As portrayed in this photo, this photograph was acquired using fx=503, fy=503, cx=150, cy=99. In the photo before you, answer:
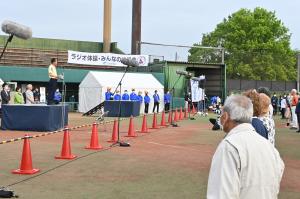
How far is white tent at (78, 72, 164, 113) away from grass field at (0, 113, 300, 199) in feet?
67.8

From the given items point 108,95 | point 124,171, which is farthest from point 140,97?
point 124,171

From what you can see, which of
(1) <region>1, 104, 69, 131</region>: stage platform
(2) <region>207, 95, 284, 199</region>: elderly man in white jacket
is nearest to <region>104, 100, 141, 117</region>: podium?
(1) <region>1, 104, 69, 131</region>: stage platform

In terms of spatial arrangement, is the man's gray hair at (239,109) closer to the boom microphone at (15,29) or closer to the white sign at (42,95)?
the boom microphone at (15,29)

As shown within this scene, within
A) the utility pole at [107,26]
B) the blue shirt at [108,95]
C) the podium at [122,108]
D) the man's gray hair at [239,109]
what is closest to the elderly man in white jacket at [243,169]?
the man's gray hair at [239,109]

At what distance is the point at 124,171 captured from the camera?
33.4 feet

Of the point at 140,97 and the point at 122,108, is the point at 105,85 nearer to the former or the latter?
the point at 140,97

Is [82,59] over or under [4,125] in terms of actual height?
over

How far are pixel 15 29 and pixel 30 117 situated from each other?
11.8m

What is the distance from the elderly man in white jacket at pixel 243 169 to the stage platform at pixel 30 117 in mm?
16134

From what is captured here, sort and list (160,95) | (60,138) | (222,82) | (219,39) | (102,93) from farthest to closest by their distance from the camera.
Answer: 1. (219,39)
2. (222,82)
3. (160,95)
4. (102,93)
5. (60,138)

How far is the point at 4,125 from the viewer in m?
19.5

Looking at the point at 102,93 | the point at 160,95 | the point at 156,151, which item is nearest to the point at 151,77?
the point at 160,95

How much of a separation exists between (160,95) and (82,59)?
23.3 feet

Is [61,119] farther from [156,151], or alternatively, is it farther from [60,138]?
[156,151]
